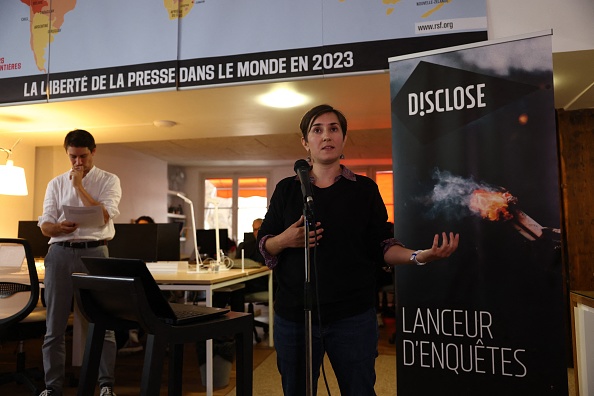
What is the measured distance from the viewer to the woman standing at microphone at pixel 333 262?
63.2 inches

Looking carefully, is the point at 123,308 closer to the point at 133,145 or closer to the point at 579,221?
the point at 579,221

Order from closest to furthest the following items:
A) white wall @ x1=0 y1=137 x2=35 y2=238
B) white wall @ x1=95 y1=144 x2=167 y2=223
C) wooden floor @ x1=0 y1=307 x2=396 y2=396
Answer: wooden floor @ x1=0 y1=307 x2=396 y2=396
white wall @ x1=0 y1=137 x2=35 y2=238
white wall @ x1=95 y1=144 x2=167 y2=223

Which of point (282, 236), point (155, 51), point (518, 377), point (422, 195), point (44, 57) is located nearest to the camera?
point (282, 236)

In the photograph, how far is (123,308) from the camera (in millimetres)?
1596

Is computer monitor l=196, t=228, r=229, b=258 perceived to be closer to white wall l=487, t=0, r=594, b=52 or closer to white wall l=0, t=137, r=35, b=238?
white wall l=0, t=137, r=35, b=238

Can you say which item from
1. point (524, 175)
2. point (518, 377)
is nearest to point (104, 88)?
point (524, 175)

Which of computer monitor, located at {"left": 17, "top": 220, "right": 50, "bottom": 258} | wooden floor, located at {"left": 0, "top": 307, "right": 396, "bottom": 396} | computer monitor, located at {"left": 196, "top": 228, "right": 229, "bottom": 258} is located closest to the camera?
wooden floor, located at {"left": 0, "top": 307, "right": 396, "bottom": 396}

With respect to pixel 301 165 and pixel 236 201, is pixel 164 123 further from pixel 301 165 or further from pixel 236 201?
pixel 236 201

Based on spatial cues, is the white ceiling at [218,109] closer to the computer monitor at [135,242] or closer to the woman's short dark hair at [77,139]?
the woman's short dark hair at [77,139]

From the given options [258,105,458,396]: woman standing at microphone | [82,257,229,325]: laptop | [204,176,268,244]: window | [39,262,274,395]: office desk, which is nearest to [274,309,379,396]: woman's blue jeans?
[258,105,458,396]: woman standing at microphone

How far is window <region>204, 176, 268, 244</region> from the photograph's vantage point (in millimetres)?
10594

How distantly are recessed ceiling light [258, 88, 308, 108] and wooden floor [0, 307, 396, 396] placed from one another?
2.18 metres

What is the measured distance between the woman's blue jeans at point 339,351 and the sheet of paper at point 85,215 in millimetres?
1666

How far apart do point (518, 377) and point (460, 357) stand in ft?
0.84
